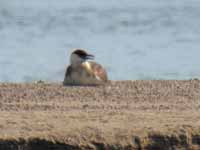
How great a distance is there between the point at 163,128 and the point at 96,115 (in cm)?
94

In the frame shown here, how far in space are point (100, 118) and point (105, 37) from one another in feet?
42.5

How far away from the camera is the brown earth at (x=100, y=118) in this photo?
9.50 metres

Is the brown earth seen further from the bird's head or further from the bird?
the bird's head

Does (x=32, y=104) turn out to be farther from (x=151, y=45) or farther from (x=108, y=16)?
(x=108, y=16)

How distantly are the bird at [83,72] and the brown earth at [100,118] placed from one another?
0.89 m

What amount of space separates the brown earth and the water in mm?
4451

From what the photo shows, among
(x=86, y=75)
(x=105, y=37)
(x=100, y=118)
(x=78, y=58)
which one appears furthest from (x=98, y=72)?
(x=105, y=37)

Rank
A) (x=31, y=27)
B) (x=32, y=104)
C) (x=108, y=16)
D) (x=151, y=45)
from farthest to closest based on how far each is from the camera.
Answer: (x=108, y=16) → (x=31, y=27) → (x=151, y=45) → (x=32, y=104)

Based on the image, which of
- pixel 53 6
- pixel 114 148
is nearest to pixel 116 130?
pixel 114 148

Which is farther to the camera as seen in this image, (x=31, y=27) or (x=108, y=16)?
(x=108, y=16)

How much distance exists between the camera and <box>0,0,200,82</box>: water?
18.1 metres

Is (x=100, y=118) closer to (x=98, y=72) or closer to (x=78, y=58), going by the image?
(x=98, y=72)

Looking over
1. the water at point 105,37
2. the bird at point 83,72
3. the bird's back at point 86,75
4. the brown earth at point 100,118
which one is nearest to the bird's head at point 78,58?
the bird at point 83,72

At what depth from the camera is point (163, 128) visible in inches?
384
